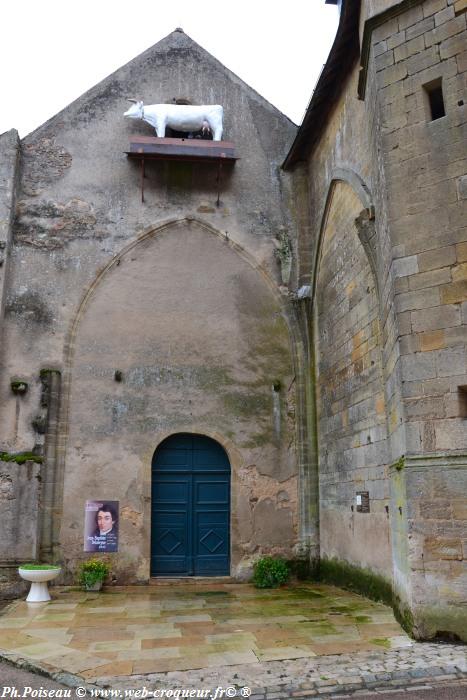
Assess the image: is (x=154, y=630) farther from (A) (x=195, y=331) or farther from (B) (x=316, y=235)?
(B) (x=316, y=235)

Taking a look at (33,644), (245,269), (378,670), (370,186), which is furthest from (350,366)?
(33,644)

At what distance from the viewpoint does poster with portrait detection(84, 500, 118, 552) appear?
30.5 feet

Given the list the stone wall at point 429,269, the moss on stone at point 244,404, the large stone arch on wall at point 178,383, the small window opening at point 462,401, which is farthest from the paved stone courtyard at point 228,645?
the moss on stone at point 244,404

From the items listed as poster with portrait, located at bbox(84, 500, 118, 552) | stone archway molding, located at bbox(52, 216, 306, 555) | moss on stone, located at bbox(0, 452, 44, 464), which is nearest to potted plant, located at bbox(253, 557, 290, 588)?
stone archway molding, located at bbox(52, 216, 306, 555)

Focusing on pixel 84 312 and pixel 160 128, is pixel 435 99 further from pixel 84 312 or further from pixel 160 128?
pixel 84 312

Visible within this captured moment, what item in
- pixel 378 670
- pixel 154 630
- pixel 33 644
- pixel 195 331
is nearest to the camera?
pixel 378 670

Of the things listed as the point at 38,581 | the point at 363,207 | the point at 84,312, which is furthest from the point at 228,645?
the point at 84,312

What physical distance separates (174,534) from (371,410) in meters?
3.95

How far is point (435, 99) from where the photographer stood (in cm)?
644

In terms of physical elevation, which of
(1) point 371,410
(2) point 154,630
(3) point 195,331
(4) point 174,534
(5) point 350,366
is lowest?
(2) point 154,630

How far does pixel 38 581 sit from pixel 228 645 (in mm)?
3642

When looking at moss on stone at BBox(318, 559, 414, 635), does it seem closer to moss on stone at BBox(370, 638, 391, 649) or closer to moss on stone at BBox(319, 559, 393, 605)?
moss on stone at BBox(319, 559, 393, 605)

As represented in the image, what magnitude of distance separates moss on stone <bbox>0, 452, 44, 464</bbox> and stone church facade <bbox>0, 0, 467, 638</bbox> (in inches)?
1.3

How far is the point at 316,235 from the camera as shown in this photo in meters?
10.6
